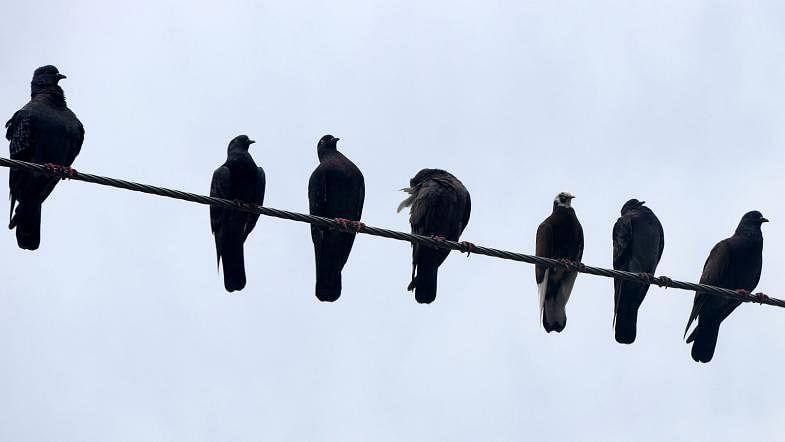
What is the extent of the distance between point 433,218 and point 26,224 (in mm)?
3527

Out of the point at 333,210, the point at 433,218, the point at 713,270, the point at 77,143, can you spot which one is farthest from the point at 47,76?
the point at 713,270

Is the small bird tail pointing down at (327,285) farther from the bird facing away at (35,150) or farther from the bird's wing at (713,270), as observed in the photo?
the bird's wing at (713,270)

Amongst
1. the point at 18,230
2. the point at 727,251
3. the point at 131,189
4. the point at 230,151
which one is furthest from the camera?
the point at 727,251

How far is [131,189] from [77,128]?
3.29 metres

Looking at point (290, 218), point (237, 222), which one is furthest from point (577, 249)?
point (290, 218)

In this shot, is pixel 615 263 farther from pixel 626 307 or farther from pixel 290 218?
pixel 290 218

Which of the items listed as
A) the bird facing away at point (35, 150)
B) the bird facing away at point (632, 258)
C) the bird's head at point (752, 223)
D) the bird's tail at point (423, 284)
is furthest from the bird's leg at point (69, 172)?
the bird's head at point (752, 223)

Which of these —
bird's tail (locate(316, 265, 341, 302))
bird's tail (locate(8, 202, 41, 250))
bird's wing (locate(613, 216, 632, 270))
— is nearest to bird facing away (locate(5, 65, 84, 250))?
bird's tail (locate(8, 202, 41, 250))

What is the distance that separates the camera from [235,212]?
13.1m

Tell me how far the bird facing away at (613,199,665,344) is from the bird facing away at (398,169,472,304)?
177cm

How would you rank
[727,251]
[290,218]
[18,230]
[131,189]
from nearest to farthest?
[131,189] < [290,218] < [18,230] < [727,251]

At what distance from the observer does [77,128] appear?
1277 centimetres

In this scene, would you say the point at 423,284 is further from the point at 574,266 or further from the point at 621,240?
the point at 574,266

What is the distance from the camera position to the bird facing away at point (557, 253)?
13602 millimetres
